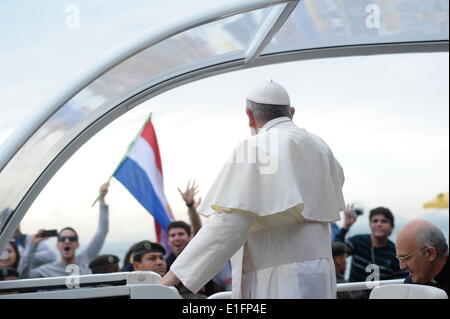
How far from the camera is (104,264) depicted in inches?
312

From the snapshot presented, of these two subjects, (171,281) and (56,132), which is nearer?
(171,281)

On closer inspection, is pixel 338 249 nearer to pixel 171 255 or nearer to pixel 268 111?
pixel 171 255

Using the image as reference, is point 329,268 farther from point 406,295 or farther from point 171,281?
point 171,281

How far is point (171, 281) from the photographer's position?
187 inches

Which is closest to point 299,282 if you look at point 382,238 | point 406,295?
point 406,295

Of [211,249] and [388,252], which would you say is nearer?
[211,249]

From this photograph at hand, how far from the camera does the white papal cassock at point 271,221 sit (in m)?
4.69

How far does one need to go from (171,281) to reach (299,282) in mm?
733

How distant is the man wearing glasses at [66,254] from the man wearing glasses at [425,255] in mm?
3858

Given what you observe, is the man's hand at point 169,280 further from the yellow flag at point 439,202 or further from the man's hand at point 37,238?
the yellow flag at point 439,202

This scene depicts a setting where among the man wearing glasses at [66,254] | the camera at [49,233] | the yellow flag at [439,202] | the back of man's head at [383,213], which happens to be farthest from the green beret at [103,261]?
the yellow flag at [439,202]

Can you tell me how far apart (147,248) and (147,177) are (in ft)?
8.71

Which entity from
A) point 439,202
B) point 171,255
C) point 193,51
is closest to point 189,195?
point 171,255
